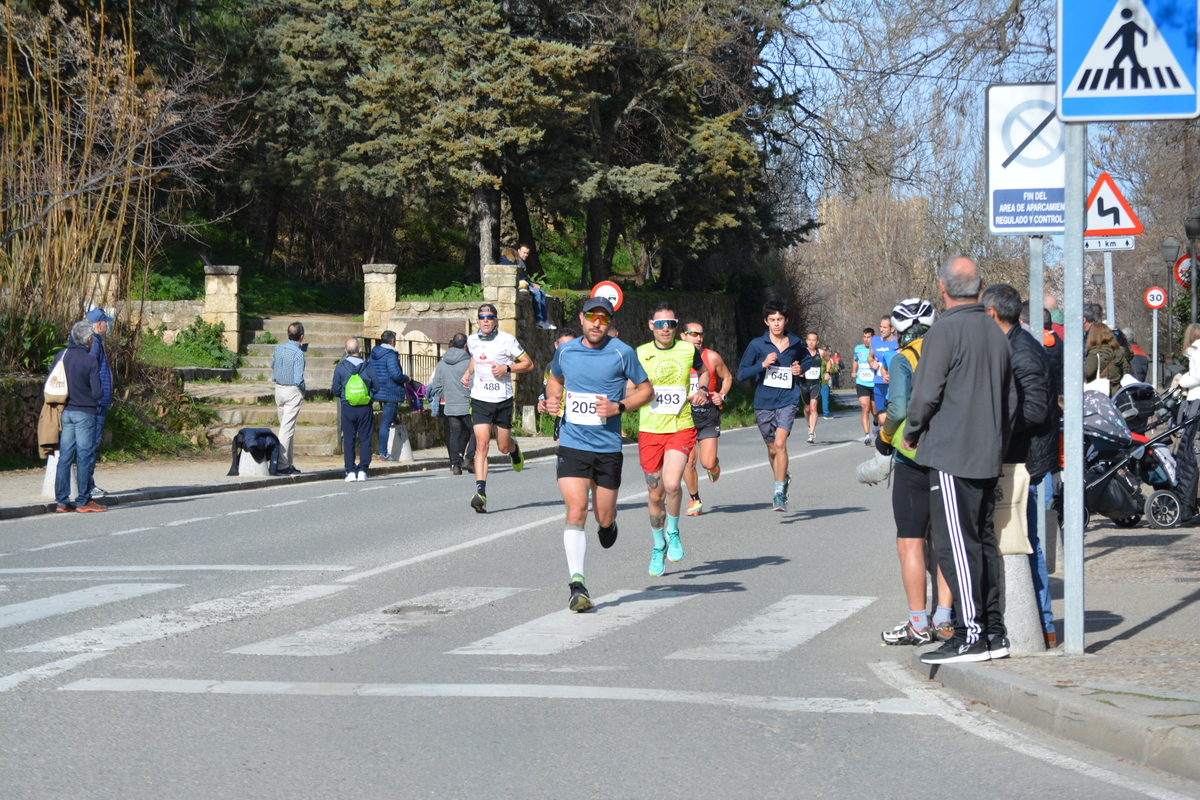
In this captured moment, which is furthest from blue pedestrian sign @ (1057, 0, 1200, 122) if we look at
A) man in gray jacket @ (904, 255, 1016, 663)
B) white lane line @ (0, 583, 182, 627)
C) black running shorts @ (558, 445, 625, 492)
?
white lane line @ (0, 583, 182, 627)

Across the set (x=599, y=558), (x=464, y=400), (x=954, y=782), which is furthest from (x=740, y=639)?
(x=464, y=400)

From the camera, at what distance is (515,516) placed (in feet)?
45.7

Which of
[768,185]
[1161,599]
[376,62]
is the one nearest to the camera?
[1161,599]

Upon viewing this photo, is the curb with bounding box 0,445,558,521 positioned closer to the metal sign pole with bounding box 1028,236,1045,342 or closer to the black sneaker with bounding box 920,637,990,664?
the metal sign pole with bounding box 1028,236,1045,342

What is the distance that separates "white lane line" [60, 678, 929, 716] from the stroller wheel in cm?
707

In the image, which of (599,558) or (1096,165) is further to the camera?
(1096,165)

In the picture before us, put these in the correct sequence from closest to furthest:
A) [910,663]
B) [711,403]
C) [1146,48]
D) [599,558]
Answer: [1146,48] < [910,663] < [599,558] < [711,403]

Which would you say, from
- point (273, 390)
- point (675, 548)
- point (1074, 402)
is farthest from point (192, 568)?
point (273, 390)

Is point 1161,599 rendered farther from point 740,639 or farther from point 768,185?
point 768,185

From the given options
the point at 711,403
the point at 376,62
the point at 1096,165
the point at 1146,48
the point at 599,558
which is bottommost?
the point at 599,558

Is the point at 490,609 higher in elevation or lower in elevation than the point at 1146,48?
lower

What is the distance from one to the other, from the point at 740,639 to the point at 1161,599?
2.88 meters

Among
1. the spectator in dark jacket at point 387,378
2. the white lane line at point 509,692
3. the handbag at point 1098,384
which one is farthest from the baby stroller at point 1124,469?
the spectator in dark jacket at point 387,378

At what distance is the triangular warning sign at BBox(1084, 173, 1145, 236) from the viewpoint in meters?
11.0
